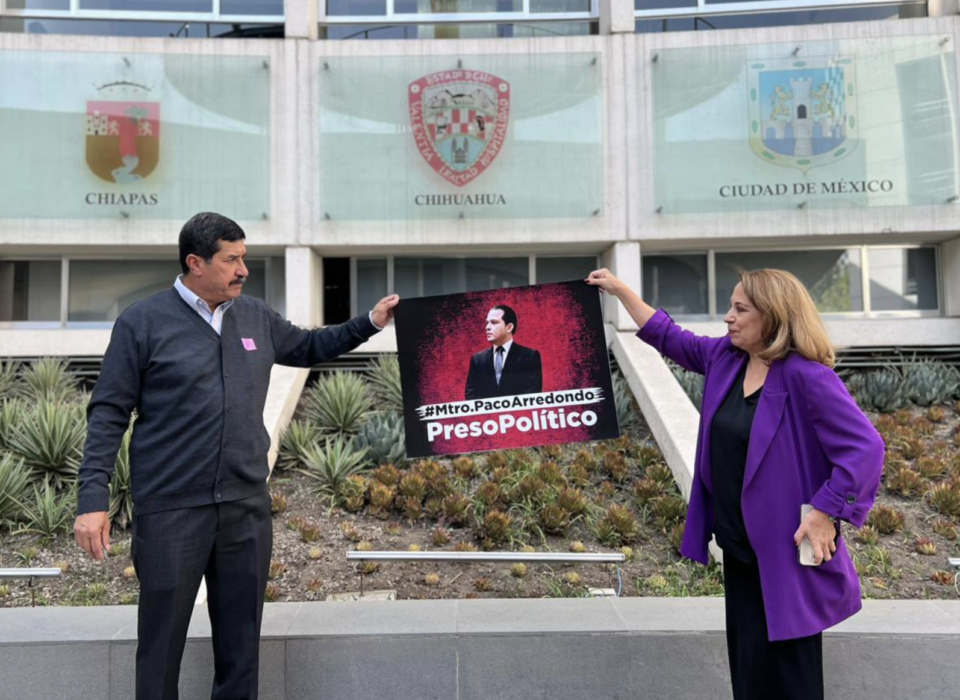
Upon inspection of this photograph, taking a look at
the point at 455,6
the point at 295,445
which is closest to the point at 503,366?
the point at 295,445

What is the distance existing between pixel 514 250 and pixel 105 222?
594 centimetres

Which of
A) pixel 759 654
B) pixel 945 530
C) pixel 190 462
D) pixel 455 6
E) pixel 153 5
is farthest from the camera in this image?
pixel 455 6

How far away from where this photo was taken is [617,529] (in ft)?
17.9

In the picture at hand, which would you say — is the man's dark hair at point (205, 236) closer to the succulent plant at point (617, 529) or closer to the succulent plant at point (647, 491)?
the succulent plant at point (617, 529)

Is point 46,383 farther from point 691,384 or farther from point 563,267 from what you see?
point 691,384

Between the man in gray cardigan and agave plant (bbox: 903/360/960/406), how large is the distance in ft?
25.8

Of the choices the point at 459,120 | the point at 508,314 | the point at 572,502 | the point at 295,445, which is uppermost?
the point at 459,120

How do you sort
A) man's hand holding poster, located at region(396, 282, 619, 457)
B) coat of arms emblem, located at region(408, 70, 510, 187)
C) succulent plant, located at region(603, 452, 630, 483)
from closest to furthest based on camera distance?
man's hand holding poster, located at region(396, 282, 619, 457)
succulent plant, located at region(603, 452, 630, 483)
coat of arms emblem, located at region(408, 70, 510, 187)

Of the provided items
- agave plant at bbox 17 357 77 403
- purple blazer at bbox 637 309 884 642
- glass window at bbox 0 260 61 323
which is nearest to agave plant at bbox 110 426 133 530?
agave plant at bbox 17 357 77 403

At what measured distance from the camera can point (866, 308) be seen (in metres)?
11.1

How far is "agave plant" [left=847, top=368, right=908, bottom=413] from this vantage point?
813 cm

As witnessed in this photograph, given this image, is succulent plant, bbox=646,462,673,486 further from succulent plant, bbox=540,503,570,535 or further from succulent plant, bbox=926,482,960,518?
succulent plant, bbox=926,482,960,518

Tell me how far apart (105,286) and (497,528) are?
8.75m

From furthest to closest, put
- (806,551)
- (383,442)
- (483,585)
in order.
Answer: (383,442) < (483,585) < (806,551)
